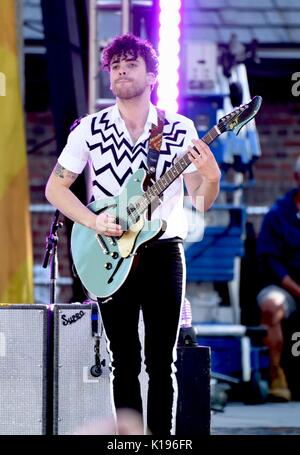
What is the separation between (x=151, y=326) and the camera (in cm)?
533

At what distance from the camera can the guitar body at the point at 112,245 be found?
5.39m

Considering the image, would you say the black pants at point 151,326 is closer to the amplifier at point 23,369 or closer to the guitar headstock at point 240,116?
the guitar headstock at point 240,116

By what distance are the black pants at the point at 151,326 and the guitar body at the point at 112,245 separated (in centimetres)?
5

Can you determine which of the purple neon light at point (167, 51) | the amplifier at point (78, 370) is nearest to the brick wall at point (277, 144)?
the purple neon light at point (167, 51)

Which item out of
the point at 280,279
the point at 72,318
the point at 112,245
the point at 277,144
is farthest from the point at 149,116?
the point at 277,144

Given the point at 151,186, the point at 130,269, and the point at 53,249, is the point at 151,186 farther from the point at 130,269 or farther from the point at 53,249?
the point at 53,249

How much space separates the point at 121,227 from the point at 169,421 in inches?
29.7

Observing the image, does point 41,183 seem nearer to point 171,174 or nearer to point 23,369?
point 23,369

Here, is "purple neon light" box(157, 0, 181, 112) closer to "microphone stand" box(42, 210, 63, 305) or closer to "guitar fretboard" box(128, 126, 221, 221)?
"microphone stand" box(42, 210, 63, 305)

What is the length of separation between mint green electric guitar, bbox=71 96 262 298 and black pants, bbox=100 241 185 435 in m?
0.05

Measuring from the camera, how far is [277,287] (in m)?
9.74

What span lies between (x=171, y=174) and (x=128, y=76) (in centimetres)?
41

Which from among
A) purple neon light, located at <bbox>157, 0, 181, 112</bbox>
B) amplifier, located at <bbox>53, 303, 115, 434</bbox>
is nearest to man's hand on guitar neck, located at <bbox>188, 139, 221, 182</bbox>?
amplifier, located at <bbox>53, 303, 115, 434</bbox>

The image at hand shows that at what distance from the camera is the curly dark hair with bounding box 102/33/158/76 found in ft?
17.9
